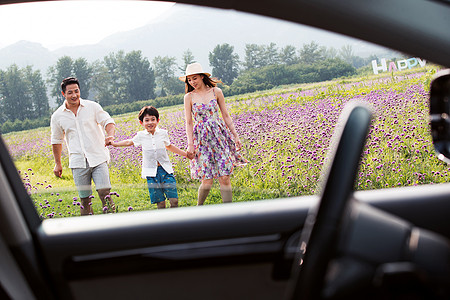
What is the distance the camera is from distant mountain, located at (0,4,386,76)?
16.8ft

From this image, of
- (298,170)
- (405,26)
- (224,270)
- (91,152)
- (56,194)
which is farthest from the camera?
(56,194)

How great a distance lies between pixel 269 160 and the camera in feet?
18.8

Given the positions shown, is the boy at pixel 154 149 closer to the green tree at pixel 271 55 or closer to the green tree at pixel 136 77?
the green tree at pixel 136 77

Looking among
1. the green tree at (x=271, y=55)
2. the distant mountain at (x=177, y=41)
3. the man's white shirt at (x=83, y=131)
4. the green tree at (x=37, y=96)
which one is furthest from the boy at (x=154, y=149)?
the green tree at (x=271, y=55)

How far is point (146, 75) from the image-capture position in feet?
19.4

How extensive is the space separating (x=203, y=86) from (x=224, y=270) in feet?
11.3

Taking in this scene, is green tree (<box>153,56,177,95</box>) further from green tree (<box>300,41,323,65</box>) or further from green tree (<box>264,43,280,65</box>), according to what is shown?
green tree (<box>300,41,323,65</box>)

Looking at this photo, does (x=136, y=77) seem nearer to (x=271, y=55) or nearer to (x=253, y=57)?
(x=253, y=57)

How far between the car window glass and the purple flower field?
0.04 ft

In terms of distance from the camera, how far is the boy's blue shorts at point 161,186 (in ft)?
16.9

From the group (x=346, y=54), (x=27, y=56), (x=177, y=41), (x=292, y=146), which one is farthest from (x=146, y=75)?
(x=346, y=54)

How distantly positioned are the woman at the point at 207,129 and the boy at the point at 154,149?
22 cm

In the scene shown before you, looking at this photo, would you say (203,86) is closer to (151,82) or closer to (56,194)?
(151,82)

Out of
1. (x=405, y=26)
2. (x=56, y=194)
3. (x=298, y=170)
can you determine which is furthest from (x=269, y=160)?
(x=405, y=26)
